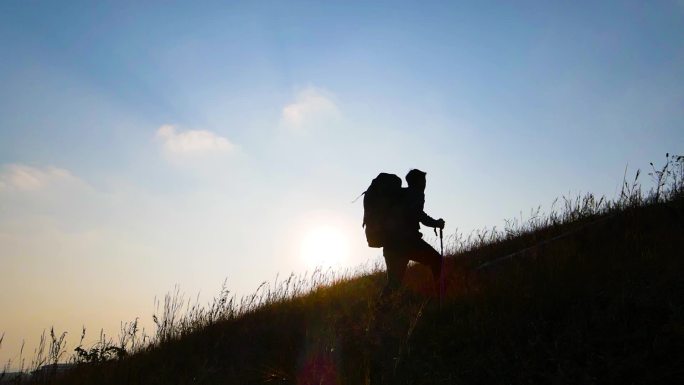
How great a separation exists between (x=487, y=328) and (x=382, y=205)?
2.15m

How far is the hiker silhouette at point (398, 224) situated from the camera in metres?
5.91

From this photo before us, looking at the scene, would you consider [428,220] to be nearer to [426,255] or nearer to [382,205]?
[426,255]

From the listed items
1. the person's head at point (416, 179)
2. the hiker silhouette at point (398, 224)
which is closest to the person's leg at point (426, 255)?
the hiker silhouette at point (398, 224)

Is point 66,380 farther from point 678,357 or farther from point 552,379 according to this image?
point 678,357

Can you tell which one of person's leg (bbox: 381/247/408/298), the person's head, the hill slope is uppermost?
the person's head

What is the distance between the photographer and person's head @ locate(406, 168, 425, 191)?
6.08m

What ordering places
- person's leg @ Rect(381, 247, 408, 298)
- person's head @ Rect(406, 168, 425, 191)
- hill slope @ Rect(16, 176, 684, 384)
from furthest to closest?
1. person's head @ Rect(406, 168, 425, 191)
2. person's leg @ Rect(381, 247, 408, 298)
3. hill slope @ Rect(16, 176, 684, 384)

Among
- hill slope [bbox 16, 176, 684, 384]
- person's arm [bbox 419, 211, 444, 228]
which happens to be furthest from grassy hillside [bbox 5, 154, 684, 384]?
person's arm [bbox 419, 211, 444, 228]

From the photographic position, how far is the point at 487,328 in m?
4.26

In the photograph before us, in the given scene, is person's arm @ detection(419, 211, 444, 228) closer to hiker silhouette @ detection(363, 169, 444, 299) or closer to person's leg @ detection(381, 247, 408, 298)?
hiker silhouette @ detection(363, 169, 444, 299)

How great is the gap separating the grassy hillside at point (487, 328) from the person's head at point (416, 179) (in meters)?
1.31

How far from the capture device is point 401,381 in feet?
12.5

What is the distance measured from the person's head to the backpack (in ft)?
0.62

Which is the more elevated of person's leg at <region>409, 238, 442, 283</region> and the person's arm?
the person's arm
